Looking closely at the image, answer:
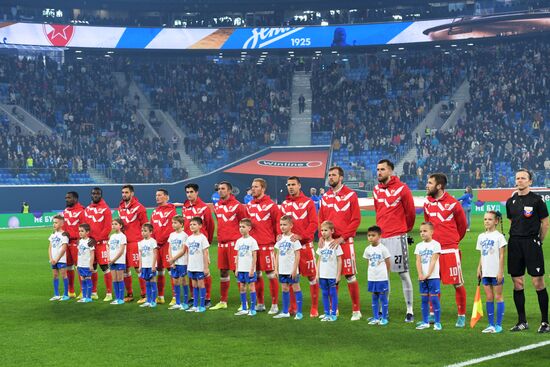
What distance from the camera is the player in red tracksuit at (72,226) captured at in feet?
56.3

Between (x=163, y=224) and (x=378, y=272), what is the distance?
16.6 ft

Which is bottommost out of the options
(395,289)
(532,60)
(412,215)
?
(395,289)

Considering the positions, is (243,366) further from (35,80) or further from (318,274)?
(35,80)

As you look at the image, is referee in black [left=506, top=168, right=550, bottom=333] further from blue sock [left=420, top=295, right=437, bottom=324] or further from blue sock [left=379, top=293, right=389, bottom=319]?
Result: blue sock [left=379, top=293, right=389, bottom=319]

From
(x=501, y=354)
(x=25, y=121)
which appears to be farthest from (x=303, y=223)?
(x=25, y=121)

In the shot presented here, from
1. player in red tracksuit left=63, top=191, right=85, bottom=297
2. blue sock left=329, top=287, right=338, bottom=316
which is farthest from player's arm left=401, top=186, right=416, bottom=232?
player in red tracksuit left=63, top=191, right=85, bottom=297

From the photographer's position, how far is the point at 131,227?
16859 millimetres

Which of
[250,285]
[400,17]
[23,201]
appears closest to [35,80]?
[23,201]

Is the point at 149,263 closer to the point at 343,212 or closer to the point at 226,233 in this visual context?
the point at 226,233

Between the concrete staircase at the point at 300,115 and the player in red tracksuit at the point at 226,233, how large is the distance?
37.8 m

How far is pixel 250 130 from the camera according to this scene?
55500mm

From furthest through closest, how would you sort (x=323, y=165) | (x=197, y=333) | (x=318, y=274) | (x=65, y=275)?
1. (x=323, y=165)
2. (x=65, y=275)
3. (x=318, y=274)
4. (x=197, y=333)

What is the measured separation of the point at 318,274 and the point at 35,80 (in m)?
45.4

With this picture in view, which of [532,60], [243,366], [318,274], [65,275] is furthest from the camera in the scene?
[532,60]
